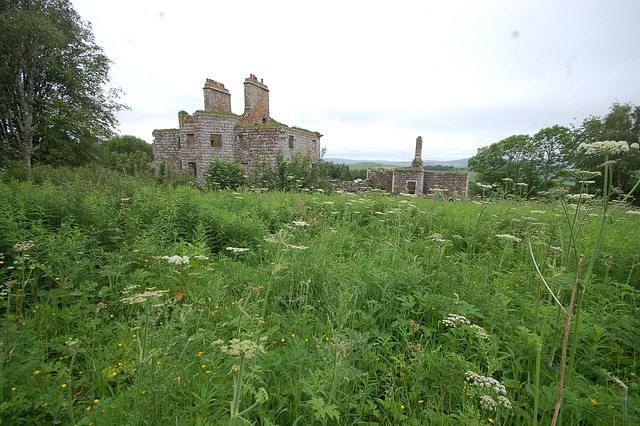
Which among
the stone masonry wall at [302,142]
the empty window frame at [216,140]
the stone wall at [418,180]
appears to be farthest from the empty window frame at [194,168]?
the stone wall at [418,180]

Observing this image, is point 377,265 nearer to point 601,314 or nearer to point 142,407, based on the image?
point 601,314

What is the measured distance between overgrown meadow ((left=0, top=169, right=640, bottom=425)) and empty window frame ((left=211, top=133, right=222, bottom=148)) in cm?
1569

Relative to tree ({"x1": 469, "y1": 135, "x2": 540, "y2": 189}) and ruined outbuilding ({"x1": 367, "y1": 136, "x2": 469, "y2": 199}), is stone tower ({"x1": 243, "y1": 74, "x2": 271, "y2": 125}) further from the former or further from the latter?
tree ({"x1": 469, "y1": 135, "x2": 540, "y2": 189})

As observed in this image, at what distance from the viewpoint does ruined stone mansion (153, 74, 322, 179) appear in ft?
59.5

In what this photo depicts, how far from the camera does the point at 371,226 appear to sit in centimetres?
609

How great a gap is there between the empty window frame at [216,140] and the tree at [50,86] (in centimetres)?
587

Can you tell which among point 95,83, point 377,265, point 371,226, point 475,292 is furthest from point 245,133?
point 475,292

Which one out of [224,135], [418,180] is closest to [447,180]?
[418,180]

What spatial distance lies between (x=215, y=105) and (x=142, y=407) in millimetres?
21595

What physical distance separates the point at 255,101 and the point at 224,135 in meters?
3.59

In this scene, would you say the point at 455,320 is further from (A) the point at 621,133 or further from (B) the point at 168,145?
(A) the point at 621,133

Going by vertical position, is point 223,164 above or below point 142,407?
above

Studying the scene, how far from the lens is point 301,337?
244cm

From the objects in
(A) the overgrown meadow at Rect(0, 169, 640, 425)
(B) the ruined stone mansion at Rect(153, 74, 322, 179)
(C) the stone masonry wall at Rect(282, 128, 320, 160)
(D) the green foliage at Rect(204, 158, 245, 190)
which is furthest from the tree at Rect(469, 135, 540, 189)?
(A) the overgrown meadow at Rect(0, 169, 640, 425)
